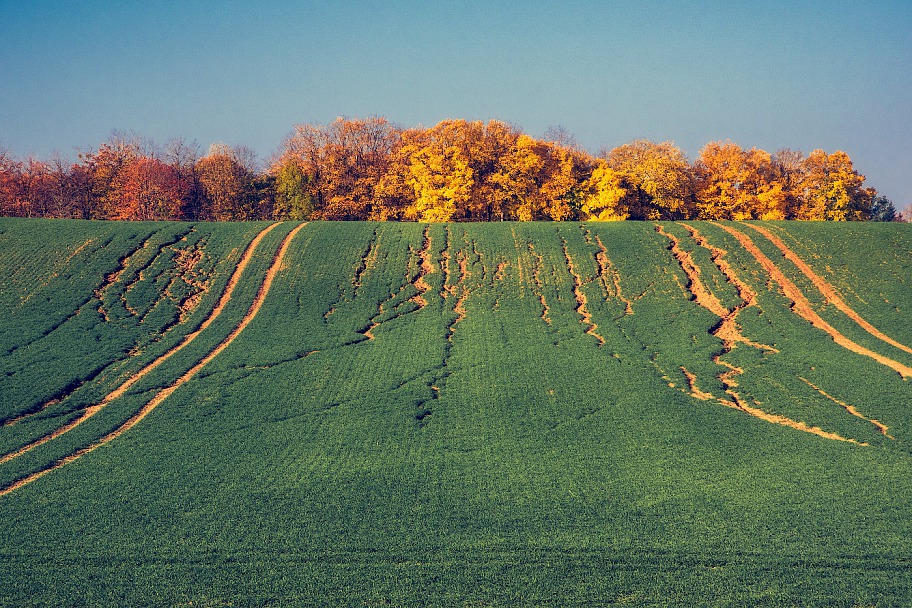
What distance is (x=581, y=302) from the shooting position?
46.4 meters

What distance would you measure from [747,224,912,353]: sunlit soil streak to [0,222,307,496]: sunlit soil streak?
41106mm

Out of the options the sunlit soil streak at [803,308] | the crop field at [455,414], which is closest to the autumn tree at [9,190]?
the crop field at [455,414]

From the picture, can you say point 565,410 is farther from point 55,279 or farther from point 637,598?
point 55,279

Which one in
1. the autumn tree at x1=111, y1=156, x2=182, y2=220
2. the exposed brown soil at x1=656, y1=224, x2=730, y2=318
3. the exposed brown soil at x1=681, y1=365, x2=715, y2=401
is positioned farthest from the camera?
the autumn tree at x1=111, y1=156, x2=182, y2=220

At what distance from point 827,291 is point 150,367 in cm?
4651

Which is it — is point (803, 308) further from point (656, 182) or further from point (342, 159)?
point (342, 159)

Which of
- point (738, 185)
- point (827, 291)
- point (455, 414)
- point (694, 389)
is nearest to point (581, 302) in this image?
point (694, 389)

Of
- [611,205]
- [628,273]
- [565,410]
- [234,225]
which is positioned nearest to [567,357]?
[565,410]

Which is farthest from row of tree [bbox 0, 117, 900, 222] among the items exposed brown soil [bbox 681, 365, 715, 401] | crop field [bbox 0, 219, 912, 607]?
exposed brown soil [bbox 681, 365, 715, 401]

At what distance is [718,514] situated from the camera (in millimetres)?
21812

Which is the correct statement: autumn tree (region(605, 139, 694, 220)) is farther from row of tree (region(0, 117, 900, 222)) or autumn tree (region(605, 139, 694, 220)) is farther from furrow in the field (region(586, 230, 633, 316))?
furrow in the field (region(586, 230, 633, 316))

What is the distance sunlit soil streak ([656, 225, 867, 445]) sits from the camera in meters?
31.2

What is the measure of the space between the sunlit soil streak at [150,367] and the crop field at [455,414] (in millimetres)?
216

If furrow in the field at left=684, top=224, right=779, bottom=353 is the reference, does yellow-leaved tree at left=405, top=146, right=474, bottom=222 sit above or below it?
above
